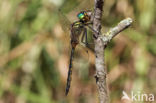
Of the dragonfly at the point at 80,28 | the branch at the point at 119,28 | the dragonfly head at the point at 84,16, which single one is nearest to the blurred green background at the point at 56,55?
the dragonfly at the point at 80,28

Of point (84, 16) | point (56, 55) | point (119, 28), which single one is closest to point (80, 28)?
point (84, 16)

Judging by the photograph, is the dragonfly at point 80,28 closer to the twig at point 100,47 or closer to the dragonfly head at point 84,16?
the dragonfly head at point 84,16

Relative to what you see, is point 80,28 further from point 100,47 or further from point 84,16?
point 100,47

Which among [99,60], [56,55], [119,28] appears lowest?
[99,60]

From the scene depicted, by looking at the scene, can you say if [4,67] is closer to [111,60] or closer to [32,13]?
[32,13]

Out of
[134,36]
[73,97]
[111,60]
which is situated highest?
[134,36]

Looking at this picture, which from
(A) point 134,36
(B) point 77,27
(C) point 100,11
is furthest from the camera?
(A) point 134,36

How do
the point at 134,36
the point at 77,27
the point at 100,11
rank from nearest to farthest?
the point at 100,11
the point at 77,27
the point at 134,36

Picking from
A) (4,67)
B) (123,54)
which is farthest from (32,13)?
(123,54)
